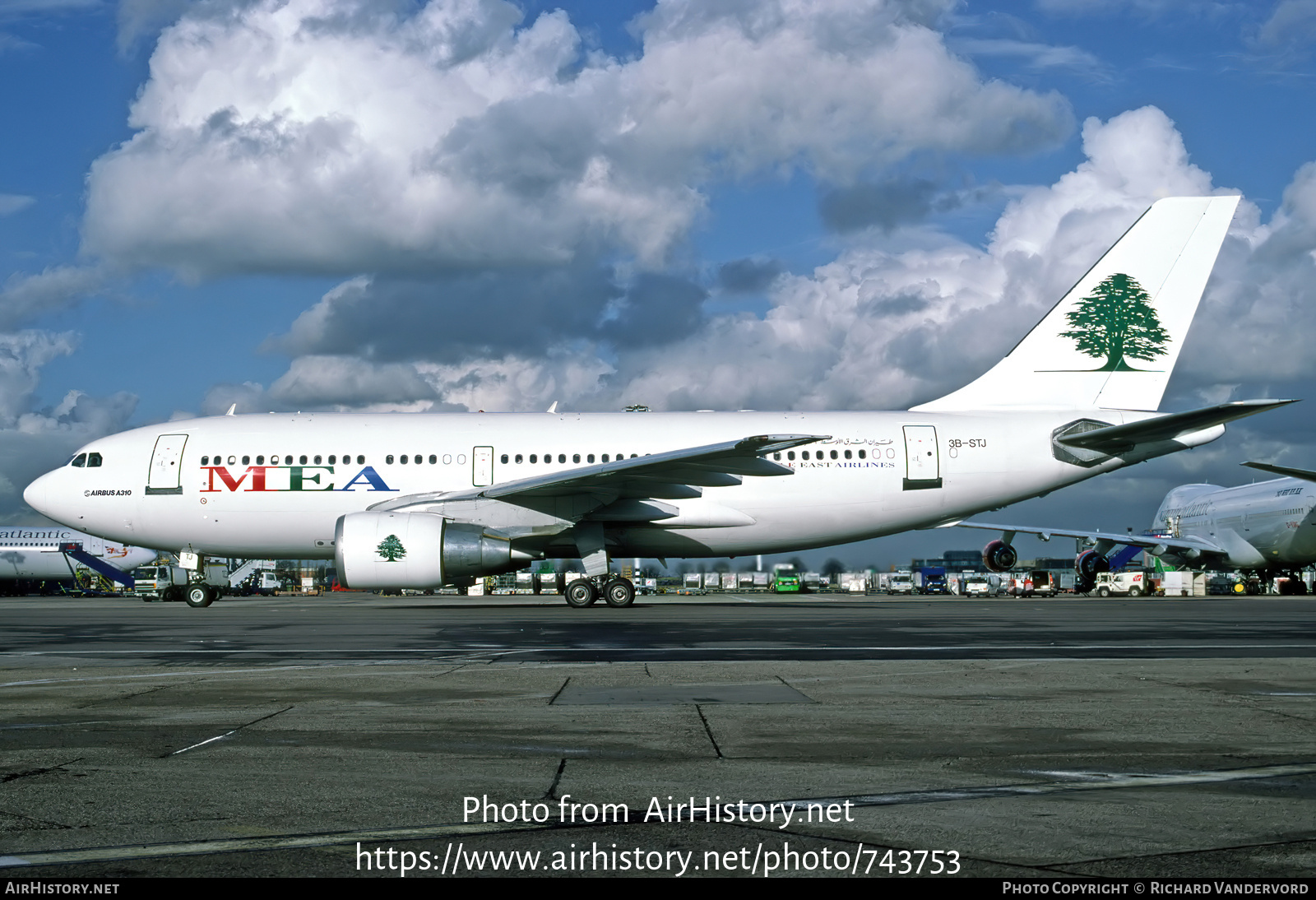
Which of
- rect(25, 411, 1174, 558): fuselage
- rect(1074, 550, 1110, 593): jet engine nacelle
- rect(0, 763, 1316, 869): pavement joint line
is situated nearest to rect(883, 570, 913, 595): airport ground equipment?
rect(1074, 550, 1110, 593): jet engine nacelle

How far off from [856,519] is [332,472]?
10.6 meters

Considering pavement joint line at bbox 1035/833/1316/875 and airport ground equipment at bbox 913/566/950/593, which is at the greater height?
pavement joint line at bbox 1035/833/1316/875

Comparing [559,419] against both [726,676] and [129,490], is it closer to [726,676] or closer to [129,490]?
[129,490]

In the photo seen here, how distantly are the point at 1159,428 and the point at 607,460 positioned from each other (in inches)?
417

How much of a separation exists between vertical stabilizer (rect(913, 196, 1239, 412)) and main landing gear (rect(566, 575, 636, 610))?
9.03 meters

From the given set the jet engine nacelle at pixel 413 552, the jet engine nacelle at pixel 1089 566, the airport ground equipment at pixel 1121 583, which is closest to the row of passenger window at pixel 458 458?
the jet engine nacelle at pixel 413 552

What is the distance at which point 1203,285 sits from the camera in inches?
967

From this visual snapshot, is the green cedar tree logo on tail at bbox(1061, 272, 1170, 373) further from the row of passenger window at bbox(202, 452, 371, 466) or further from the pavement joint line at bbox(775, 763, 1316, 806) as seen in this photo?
the pavement joint line at bbox(775, 763, 1316, 806)

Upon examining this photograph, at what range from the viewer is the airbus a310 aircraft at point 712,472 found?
74.1 ft

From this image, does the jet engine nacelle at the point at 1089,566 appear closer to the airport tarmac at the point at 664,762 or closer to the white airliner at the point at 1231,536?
the white airliner at the point at 1231,536

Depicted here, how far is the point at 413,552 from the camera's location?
19.9 metres

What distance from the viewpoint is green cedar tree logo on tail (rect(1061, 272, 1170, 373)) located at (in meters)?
Result: 24.2

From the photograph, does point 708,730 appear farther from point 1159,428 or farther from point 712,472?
point 1159,428
